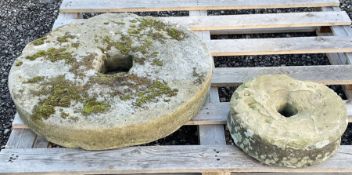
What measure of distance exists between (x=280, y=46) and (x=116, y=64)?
3.58 ft

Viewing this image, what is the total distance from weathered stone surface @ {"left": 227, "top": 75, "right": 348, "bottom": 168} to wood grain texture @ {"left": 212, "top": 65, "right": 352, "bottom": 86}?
365 millimetres

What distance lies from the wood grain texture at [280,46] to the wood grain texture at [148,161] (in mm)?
881

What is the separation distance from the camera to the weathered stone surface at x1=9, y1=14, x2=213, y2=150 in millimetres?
2471

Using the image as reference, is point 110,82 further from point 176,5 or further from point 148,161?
point 176,5

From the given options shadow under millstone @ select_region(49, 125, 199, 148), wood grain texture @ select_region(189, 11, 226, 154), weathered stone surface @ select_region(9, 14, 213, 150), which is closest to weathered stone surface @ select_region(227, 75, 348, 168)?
wood grain texture @ select_region(189, 11, 226, 154)

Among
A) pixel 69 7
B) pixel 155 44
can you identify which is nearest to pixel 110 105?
pixel 155 44

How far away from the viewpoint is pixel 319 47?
10.6ft

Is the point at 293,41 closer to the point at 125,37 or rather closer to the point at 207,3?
the point at 207,3

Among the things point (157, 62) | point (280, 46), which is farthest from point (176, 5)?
point (157, 62)

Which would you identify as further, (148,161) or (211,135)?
(211,135)

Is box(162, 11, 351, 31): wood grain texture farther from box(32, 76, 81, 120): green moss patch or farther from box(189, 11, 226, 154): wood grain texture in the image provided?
box(32, 76, 81, 120): green moss patch

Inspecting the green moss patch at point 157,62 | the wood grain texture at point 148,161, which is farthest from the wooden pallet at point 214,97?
the green moss patch at point 157,62

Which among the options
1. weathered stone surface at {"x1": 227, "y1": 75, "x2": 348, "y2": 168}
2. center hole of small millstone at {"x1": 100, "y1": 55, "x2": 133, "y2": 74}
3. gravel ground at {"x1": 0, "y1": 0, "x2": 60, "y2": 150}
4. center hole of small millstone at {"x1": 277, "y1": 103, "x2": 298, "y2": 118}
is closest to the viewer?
weathered stone surface at {"x1": 227, "y1": 75, "x2": 348, "y2": 168}

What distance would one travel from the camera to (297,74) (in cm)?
301
